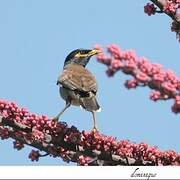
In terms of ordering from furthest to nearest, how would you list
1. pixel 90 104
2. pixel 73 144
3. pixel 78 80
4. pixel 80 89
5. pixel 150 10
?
pixel 78 80 < pixel 80 89 < pixel 90 104 < pixel 150 10 < pixel 73 144

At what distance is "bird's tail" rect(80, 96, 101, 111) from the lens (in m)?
7.38

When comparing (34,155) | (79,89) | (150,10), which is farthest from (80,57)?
(34,155)

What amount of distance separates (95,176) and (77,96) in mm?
3487

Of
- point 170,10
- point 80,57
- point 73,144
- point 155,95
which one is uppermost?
point 80,57

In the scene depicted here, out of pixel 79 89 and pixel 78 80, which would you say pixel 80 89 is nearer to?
pixel 79 89

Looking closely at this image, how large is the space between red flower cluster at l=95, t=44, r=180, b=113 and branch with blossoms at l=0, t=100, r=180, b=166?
2005 millimetres

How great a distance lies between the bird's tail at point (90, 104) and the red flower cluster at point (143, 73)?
452 centimetres

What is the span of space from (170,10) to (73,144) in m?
1.68

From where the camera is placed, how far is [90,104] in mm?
7445

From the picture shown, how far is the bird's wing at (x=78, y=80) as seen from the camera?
757cm

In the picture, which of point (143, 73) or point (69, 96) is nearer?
point (143, 73)

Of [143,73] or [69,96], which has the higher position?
[69,96]

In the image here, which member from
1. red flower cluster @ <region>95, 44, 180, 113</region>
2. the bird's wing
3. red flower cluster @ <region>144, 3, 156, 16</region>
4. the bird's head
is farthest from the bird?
red flower cluster @ <region>95, 44, 180, 113</region>

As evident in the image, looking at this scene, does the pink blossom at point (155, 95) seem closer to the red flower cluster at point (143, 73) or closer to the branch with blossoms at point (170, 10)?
the red flower cluster at point (143, 73)
